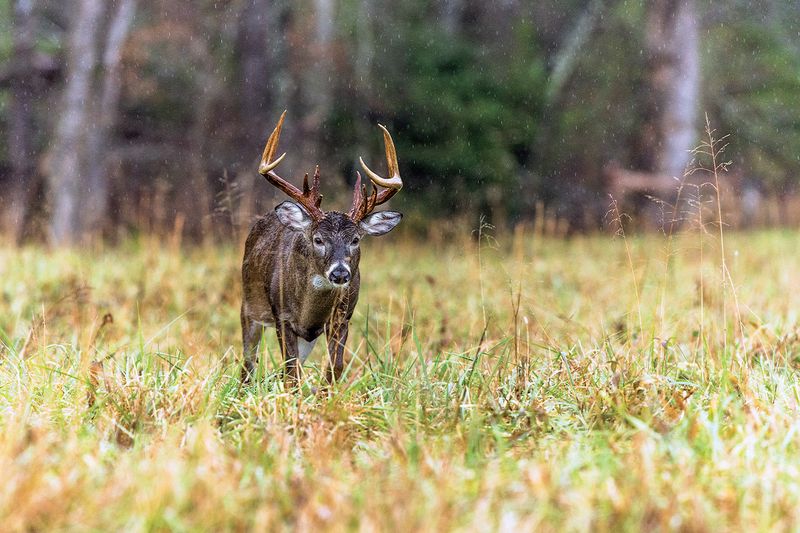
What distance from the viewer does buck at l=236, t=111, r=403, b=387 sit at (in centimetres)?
486

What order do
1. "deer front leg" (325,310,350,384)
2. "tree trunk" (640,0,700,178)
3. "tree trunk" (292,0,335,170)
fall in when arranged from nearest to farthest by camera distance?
"deer front leg" (325,310,350,384), "tree trunk" (292,0,335,170), "tree trunk" (640,0,700,178)

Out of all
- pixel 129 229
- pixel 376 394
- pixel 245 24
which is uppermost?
pixel 245 24

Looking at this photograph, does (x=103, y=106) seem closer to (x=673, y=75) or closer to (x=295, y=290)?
(x=295, y=290)

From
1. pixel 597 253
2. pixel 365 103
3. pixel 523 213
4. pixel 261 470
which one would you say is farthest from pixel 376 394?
pixel 523 213

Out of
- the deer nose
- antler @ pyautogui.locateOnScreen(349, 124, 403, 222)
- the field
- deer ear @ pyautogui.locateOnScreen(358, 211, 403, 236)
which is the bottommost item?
the field

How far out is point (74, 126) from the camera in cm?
1202

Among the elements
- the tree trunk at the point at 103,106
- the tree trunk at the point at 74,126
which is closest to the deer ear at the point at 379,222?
the tree trunk at the point at 74,126

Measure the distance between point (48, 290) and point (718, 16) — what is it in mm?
12224

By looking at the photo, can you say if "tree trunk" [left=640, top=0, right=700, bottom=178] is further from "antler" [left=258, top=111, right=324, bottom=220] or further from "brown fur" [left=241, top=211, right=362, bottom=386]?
"antler" [left=258, top=111, right=324, bottom=220]

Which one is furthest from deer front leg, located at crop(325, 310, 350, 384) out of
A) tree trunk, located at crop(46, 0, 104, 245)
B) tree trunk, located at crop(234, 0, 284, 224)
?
tree trunk, located at crop(234, 0, 284, 224)

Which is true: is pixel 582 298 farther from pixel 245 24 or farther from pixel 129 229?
pixel 129 229

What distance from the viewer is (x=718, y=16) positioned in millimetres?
16312

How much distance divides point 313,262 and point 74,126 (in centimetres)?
797

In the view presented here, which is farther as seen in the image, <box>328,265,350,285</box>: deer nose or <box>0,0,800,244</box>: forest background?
<box>0,0,800,244</box>: forest background
